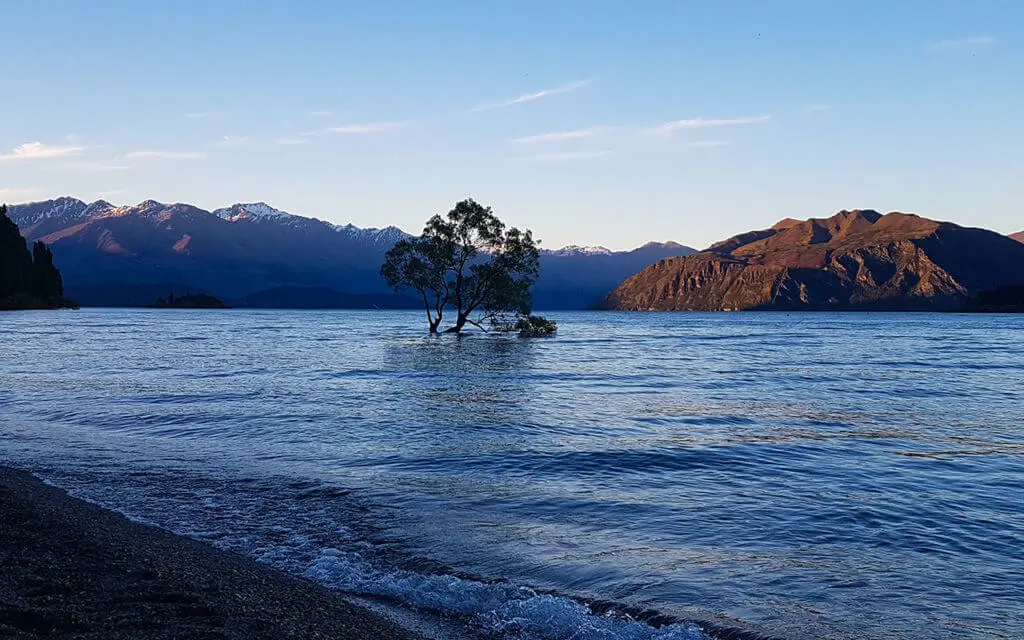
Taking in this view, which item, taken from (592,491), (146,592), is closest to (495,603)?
(146,592)

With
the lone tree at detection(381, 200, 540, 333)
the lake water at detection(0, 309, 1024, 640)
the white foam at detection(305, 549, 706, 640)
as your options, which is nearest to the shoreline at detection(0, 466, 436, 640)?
the white foam at detection(305, 549, 706, 640)

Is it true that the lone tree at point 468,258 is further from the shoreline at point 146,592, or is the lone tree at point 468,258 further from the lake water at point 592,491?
the shoreline at point 146,592

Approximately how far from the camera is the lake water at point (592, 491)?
10656 mm

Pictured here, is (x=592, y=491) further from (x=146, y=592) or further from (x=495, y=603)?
(x=146, y=592)

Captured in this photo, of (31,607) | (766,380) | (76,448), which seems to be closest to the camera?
(31,607)

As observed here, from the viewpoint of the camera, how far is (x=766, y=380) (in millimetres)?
45906

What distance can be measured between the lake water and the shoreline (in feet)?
3.51

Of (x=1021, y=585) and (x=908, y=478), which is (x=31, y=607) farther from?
(x=908, y=478)

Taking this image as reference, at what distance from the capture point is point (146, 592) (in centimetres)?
945

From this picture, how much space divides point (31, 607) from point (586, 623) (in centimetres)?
666

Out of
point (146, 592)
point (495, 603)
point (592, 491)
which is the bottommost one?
point (592, 491)

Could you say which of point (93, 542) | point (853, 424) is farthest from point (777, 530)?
point (853, 424)

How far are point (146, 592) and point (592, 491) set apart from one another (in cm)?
1030

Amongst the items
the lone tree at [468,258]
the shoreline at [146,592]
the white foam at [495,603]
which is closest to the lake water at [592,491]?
the white foam at [495,603]
